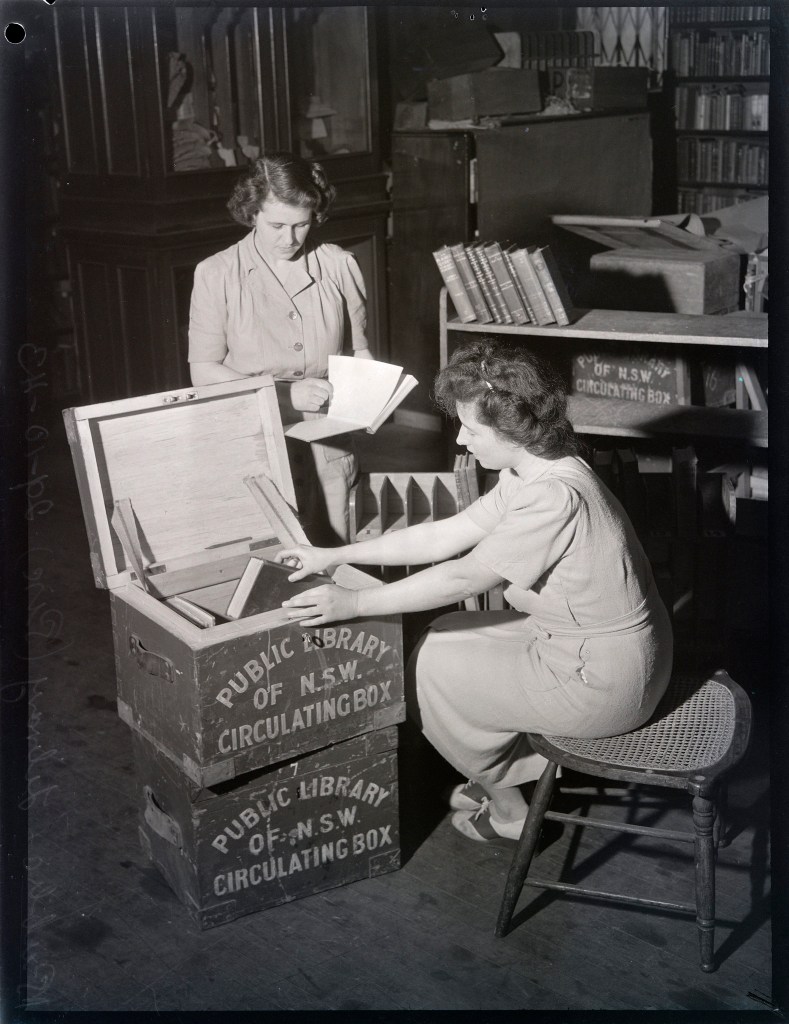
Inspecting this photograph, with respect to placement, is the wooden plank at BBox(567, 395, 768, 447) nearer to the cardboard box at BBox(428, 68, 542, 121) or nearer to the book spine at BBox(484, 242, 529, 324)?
the book spine at BBox(484, 242, 529, 324)

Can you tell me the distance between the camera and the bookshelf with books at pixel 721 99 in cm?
723

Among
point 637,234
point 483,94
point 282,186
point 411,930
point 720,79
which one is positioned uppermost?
point 720,79

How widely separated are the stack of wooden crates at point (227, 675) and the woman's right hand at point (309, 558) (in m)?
0.07

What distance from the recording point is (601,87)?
20.9ft

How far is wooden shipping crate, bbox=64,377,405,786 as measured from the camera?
236 cm

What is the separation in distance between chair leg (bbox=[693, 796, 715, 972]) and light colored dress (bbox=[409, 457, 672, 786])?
260mm

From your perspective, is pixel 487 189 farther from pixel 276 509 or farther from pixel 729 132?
pixel 276 509

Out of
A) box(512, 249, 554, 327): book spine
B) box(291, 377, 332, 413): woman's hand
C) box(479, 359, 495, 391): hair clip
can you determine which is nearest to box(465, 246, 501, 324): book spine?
box(512, 249, 554, 327): book spine

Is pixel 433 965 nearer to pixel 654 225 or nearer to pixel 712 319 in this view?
pixel 712 319

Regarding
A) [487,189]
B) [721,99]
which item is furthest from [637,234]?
[721,99]

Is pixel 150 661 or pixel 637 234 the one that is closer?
pixel 150 661

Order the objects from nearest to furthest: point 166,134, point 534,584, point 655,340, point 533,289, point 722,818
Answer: point 534,584
point 722,818
point 655,340
point 533,289
point 166,134

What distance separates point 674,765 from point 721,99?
621 cm

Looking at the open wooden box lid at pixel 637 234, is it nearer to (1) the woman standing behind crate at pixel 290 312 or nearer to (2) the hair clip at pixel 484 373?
(1) the woman standing behind crate at pixel 290 312
